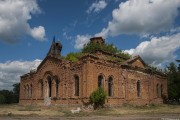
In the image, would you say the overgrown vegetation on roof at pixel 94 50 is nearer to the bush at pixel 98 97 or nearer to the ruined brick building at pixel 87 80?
the ruined brick building at pixel 87 80

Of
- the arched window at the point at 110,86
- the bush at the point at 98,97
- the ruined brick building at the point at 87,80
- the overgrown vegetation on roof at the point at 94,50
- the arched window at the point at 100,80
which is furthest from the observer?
the overgrown vegetation on roof at the point at 94,50

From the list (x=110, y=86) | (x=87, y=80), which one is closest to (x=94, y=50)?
(x=110, y=86)

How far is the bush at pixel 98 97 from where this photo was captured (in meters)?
25.8

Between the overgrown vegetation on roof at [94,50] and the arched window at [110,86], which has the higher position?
the overgrown vegetation on roof at [94,50]

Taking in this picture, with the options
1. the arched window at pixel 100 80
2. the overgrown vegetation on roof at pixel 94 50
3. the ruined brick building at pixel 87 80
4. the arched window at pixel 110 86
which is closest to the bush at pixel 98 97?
the ruined brick building at pixel 87 80

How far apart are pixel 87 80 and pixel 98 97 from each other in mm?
2189

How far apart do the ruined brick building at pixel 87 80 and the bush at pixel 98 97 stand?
64 cm

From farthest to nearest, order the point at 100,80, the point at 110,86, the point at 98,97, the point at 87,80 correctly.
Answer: the point at 110,86
the point at 100,80
the point at 87,80
the point at 98,97

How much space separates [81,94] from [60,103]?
363cm

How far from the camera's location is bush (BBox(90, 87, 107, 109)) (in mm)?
25812

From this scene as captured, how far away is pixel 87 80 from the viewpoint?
26.4 m

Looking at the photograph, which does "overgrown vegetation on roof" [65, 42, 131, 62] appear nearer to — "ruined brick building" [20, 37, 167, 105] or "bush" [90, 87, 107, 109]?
"ruined brick building" [20, 37, 167, 105]

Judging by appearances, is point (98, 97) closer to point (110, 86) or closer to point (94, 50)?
point (110, 86)

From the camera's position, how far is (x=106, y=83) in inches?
1141
